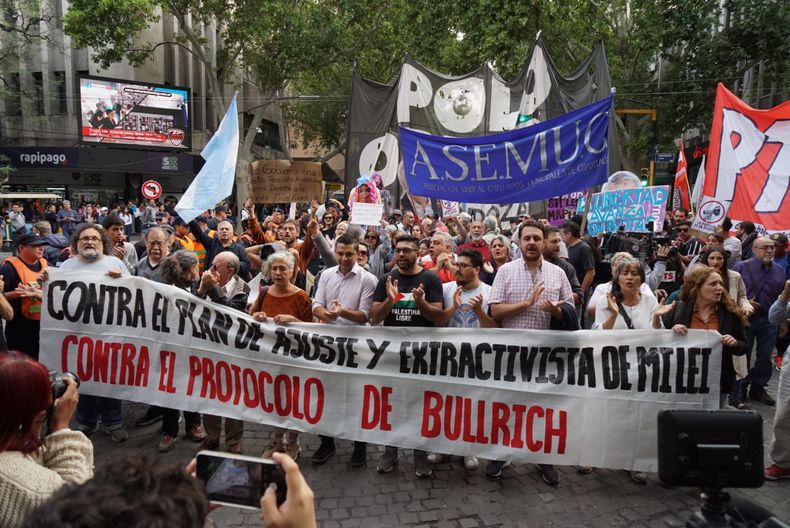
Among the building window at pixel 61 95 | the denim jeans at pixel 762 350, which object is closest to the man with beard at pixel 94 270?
the denim jeans at pixel 762 350

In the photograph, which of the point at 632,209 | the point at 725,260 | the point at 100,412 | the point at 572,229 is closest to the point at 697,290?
the point at 725,260

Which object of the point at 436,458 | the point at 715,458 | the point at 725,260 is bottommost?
the point at 436,458

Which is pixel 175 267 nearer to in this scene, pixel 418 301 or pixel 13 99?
pixel 418 301

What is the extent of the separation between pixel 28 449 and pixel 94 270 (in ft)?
11.0

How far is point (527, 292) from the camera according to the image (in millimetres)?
4309

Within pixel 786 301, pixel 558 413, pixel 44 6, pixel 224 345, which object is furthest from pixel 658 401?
pixel 44 6

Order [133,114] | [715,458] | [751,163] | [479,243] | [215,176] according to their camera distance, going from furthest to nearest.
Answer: [133,114], [479,243], [751,163], [215,176], [715,458]

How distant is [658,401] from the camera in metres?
3.90

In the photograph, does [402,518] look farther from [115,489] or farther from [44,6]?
[44,6]

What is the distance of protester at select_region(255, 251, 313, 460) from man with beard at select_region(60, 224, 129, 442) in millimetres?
1335

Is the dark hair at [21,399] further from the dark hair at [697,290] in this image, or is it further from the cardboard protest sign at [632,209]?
the cardboard protest sign at [632,209]

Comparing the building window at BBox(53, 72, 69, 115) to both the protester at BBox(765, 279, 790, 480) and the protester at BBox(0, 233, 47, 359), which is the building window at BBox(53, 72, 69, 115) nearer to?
the protester at BBox(0, 233, 47, 359)

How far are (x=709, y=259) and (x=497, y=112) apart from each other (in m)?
6.18

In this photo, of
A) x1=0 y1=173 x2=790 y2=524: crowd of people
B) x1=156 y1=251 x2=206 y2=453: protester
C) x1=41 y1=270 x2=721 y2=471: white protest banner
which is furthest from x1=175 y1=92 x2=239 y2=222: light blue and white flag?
x1=41 y1=270 x2=721 y2=471: white protest banner
